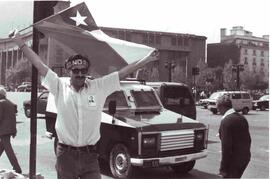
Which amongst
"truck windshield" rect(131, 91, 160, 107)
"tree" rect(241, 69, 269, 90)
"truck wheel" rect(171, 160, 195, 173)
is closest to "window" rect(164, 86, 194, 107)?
"truck windshield" rect(131, 91, 160, 107)

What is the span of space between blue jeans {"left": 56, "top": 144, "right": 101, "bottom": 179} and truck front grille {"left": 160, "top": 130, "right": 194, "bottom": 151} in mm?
4051

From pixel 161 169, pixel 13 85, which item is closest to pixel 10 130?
pixel 161 169

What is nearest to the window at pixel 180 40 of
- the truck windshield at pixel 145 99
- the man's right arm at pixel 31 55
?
the truck windshield at pixel 145 99

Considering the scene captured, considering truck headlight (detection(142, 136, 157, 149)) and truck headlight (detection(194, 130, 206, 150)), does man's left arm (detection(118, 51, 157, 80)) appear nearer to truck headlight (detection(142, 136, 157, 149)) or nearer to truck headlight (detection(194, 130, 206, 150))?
truck headlight (detection(142, 136, 157, 149))

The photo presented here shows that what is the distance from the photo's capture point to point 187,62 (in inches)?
3986

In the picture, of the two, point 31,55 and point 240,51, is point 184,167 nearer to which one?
point 31,55

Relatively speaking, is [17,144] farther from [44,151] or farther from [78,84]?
[78,84]

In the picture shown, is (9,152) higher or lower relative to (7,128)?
lower

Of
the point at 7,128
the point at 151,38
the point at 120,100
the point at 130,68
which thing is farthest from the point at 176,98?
the point at 151,38

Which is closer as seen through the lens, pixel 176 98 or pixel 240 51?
pixel 176 98

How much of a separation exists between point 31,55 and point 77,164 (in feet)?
3.55

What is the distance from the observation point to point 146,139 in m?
7.51

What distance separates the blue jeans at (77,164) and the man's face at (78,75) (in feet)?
1.87

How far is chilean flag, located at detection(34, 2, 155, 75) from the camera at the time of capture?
5.32 m
